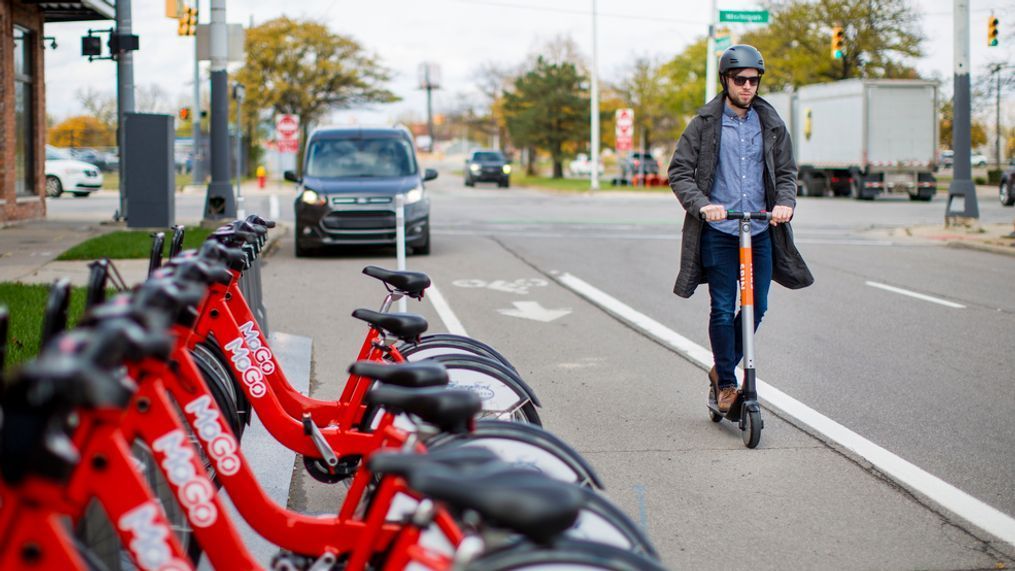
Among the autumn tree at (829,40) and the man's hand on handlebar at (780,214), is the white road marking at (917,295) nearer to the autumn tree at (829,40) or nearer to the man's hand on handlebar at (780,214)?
the man's hand on handlebar at (780,214)

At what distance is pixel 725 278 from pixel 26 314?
5213 mm

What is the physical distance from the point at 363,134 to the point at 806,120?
97.7ft

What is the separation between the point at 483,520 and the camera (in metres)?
2.38

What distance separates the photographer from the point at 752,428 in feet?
21.1

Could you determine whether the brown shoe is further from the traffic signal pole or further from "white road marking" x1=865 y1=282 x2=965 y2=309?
the traffic signal pole

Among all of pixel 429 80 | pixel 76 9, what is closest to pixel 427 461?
pixel 76 9

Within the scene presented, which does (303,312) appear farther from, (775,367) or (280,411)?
(280,411)

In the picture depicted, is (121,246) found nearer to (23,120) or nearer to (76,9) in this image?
(23,120)

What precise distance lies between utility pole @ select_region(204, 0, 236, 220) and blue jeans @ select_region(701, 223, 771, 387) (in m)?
15.5

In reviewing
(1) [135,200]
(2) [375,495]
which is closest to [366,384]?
(2) [375,495]

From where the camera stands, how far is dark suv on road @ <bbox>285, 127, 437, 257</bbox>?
57.6 ft

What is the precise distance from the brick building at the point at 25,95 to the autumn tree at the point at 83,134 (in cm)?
7387

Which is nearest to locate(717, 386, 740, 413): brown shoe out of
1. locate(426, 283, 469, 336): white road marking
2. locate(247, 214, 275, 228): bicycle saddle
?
locate(247, 214, 275, 228): bicycle saddle

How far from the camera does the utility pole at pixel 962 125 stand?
21750 millimetres
